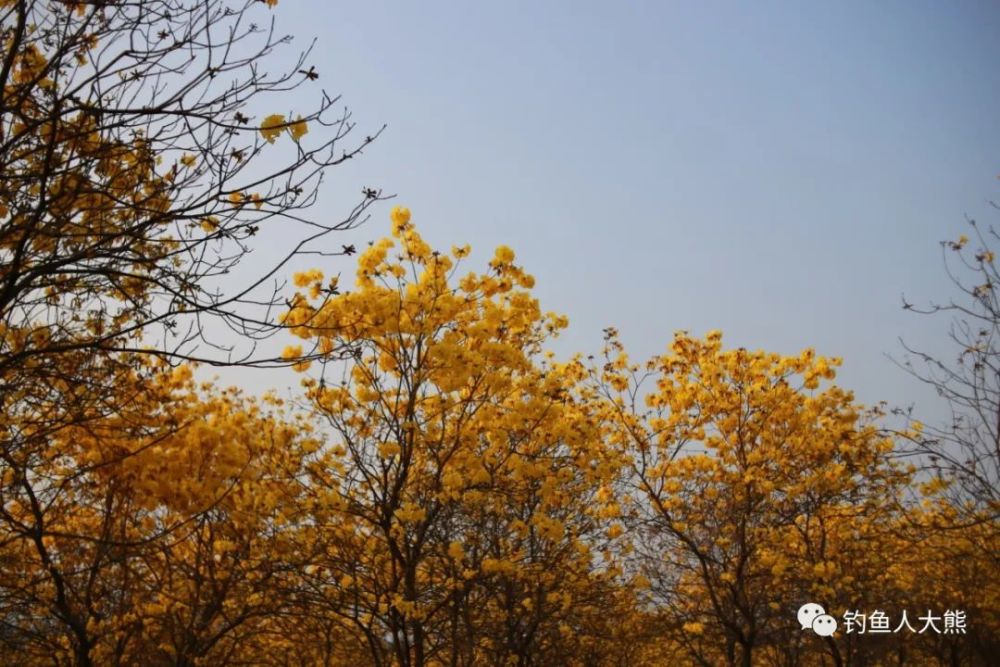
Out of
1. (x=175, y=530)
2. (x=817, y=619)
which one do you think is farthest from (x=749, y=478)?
(x=175, y=530)

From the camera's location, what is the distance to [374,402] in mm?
8398

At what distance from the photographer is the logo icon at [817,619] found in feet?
39.7

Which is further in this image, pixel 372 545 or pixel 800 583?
pixel 800 583

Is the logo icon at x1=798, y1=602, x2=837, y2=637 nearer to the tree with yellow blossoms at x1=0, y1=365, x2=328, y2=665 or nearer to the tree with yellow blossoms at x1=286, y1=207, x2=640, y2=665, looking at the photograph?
the tree with yellow blossoms at x1=286, y1=207, x2=640, y2=665

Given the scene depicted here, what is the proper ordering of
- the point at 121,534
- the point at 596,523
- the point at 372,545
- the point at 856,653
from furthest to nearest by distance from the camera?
1. the point at 856,653
2. the point at 596,523
3. the point at 121,534
4. the point at 372,545

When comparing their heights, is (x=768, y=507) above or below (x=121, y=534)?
above

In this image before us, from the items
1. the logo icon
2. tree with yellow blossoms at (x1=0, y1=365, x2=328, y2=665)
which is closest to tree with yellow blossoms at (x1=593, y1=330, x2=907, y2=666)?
the logo icon

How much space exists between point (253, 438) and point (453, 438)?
244 centimetres

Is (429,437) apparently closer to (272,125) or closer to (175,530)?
(175,530)

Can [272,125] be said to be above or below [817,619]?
above

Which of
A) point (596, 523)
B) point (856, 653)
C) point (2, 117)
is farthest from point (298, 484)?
point (856, 653)

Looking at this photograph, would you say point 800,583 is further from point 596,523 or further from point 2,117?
point 2,117

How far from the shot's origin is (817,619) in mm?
12211

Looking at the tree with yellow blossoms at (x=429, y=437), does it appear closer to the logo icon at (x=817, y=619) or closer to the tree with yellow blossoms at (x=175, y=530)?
the tree with yellow blossoms at (x=175, y=530)
